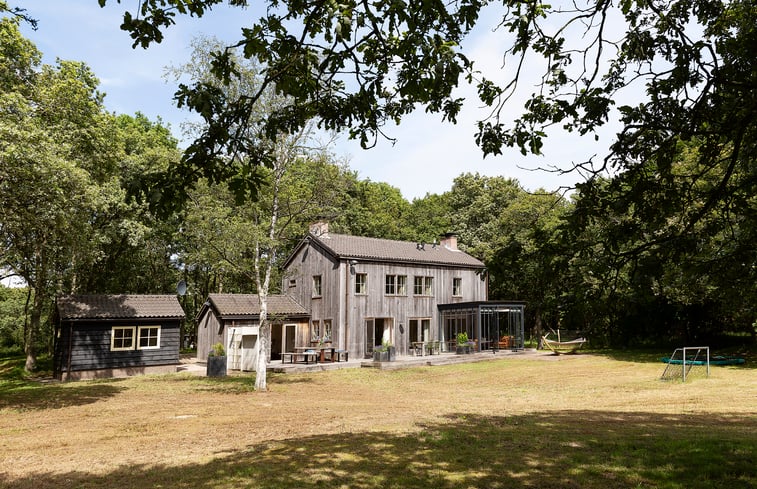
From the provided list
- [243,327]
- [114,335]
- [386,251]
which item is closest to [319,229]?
[386,251]

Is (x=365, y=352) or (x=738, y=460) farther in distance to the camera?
(x=365, y=352)

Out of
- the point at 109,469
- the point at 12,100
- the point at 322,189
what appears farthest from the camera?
the point at 322,189

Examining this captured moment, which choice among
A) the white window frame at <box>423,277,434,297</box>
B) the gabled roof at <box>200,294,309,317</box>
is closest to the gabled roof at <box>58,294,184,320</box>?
the gabled roof at <box>200,294,309,317</box>

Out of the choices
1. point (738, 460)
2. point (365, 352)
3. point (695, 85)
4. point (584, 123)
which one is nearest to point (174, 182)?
point (584, 123)

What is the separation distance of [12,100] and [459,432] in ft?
53.5

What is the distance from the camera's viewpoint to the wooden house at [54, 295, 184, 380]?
71.7 feet

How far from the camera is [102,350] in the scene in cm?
2247

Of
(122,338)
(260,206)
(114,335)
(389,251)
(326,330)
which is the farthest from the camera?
(389,251)

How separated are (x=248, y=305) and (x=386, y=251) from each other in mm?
8493

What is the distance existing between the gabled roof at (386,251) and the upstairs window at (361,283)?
3.18 ft

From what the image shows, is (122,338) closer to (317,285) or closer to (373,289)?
(317,285)

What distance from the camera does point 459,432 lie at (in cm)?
930

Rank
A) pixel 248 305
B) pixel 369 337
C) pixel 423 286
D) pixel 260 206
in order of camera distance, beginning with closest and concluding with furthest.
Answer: pixel 260 206 → pixel 248 305 → pixel 369 337 → pixel 423 286

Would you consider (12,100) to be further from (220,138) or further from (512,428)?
(512,428)
